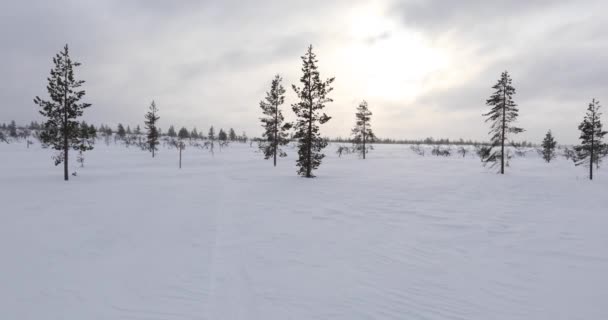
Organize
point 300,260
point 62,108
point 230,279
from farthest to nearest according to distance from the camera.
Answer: point 62,108 < point 300,260 < point 230,279

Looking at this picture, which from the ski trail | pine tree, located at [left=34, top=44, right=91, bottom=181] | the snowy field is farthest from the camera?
pine tree, located at [left=34, top=44, right=91, bottom=181]

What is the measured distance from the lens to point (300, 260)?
22.5 feet

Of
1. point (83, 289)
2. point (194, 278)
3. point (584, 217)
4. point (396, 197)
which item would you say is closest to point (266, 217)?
point (194, 278)

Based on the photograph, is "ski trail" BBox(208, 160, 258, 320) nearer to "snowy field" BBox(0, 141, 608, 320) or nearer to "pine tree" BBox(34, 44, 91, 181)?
"snowy field" BBox(0, 141, 608, 320)

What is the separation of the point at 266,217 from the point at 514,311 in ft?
27.2

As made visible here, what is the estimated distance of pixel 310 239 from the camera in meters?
8.57

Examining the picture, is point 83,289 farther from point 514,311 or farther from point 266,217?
point 514,311

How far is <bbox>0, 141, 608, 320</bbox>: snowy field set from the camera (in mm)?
4809

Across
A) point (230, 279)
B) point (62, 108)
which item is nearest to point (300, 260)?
point (230, 279)

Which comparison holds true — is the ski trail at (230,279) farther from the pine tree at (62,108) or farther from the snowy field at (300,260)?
the pine tree at (62,108)

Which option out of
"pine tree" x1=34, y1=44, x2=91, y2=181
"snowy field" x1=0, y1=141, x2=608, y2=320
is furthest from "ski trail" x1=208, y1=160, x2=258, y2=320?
"pine tree" x1=34, y1=44, x2=91, y2=181

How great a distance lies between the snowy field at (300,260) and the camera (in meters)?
4.81

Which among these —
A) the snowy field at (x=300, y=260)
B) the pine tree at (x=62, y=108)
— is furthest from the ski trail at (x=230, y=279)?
the pine tree at (x=62, y=108)

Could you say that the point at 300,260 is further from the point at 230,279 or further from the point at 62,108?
the point at 62,108
